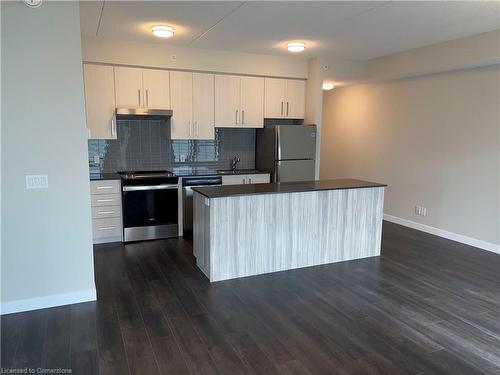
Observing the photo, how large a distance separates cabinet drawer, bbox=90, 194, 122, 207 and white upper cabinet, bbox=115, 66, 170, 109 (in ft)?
3.98

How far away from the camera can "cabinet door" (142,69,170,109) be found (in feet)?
16.0

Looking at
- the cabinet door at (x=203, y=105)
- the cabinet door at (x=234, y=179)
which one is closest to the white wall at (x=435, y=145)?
the cabinet door at (x=234, y=179)

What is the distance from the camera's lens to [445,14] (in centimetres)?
350

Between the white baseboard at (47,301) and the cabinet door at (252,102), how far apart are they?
10.9 feet

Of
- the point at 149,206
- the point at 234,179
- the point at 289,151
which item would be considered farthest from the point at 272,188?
the point at 149,206

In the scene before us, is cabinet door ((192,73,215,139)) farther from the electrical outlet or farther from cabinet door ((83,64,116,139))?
the electrical outlet

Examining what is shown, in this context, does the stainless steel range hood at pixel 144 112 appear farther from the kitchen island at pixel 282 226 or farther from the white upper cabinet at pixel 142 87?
the kitchen island at pixel 282 226

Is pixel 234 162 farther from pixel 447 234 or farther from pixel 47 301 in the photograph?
pixel 47 301

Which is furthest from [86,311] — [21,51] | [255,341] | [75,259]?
[21,51]

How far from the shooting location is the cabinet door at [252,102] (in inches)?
215

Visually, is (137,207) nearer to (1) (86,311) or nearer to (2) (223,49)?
(1) (86,311)

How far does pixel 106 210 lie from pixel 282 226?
7.65 ft

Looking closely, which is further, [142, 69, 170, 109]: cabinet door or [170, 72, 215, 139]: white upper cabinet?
[170, 72, 215, 139]: white upper cabinet

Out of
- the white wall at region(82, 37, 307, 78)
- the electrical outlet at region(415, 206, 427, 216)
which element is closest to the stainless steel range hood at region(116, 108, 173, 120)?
the white wall at region(82, 37, 307, 78)
